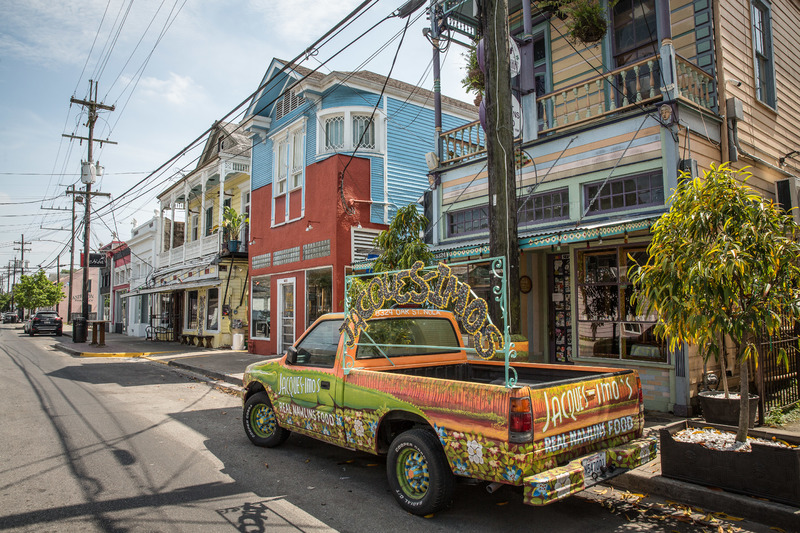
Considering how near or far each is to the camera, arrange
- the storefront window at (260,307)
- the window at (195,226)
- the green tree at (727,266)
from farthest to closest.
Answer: the window at (195,226), the storefront window at (260,307), the green tree at (727,266)

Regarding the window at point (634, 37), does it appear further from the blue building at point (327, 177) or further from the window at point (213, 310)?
the window at point (213, 310)

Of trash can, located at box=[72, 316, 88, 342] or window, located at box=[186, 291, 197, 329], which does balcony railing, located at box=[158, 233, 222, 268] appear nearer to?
window, located at box=[186, 291, 197, 329]

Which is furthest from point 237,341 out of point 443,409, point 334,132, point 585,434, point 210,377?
point 585,434

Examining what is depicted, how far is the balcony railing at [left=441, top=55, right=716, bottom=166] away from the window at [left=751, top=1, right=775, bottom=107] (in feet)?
8.79

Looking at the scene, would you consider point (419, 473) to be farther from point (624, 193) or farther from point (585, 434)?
point (624, 193)

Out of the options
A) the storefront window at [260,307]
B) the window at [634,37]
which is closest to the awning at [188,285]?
the storefront window at [260,307]

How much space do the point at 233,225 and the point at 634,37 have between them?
49.0 ft

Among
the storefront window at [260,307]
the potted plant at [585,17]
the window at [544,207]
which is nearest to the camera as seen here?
the window at [544,207]

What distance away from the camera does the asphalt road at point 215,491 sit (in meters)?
4.24

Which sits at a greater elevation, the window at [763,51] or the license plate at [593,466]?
the window at [763,51]

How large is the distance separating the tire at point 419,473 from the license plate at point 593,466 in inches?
41.3

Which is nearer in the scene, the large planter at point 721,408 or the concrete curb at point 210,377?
the large planter at point 721,408

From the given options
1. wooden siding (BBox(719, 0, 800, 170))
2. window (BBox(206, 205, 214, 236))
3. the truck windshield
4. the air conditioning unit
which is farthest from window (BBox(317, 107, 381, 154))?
window (BBox(206, 205, 214, 236))

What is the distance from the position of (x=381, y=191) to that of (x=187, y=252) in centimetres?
1225
